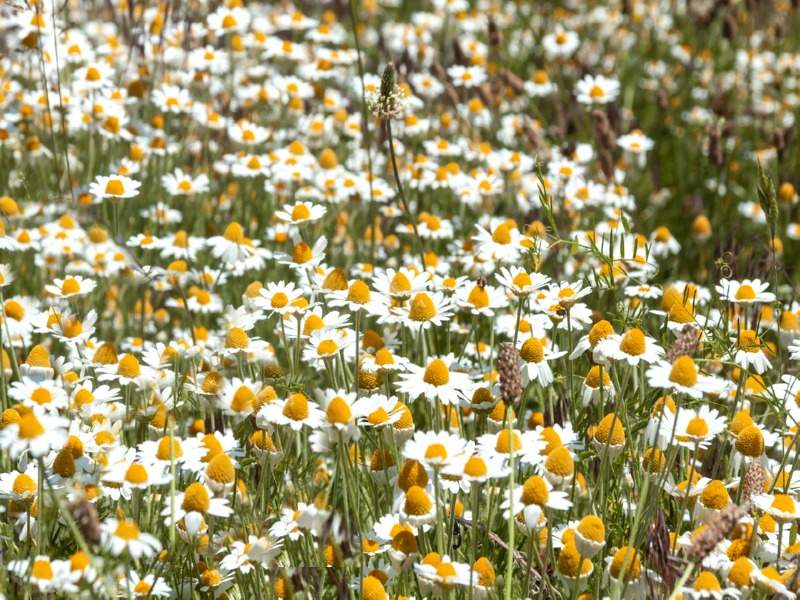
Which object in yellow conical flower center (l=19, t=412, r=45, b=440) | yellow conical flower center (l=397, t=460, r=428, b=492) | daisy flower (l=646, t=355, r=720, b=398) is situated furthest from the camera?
yellow conical flower center (l=397, t=460, r=428, b=492)

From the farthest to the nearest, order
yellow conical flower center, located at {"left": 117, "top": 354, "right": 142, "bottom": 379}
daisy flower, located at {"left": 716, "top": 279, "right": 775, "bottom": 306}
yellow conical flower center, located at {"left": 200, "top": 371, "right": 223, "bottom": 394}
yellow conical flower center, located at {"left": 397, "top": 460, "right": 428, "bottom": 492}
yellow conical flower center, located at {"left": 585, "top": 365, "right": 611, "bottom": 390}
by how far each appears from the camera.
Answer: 1. daisy flower, located at {"left": 716, "top": 279, "right": 775, "bottom": 306}
2. yellow conical flower center, located at {"left": 117, "top": 354, "right": 142, "bottom": 379}
3. yellow conical flower center, located at {"left": 585, "top": 365, "right": 611, "bottom": 390}
4. yellow conical flower center, located at {"left": 200, "top": 371, "right": 223, "bottom": 394}
5. yellow conical flower center, located at {"left": 397, "top": 460, "right": 428, "bottom": 492}

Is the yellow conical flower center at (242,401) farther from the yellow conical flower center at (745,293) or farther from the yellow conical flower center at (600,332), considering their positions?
the yellow conical flower center at (745,293)

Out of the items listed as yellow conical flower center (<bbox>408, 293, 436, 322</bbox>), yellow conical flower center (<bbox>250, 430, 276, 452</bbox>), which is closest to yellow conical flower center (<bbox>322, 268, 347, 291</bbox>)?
yellow conical flower center (<bbox>408, 293, 436, 322</bbox>)

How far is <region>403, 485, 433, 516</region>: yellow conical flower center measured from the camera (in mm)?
2277

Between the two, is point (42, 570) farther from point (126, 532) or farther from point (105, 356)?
point (105, 356)

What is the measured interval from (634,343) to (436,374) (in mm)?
491

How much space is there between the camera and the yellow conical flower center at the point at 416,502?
2.28 m

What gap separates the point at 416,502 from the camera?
228 centimetres

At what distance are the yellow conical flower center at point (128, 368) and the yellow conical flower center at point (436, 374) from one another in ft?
2.81

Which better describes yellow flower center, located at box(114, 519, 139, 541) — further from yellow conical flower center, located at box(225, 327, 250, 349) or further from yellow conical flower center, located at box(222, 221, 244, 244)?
yellow conical flower center, located at box(222, 221, 244, 244)

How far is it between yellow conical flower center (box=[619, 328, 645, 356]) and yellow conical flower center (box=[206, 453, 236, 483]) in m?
1.00

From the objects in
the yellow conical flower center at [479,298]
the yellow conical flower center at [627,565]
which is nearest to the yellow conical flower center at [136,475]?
the yellow conical flower center at [627,565]

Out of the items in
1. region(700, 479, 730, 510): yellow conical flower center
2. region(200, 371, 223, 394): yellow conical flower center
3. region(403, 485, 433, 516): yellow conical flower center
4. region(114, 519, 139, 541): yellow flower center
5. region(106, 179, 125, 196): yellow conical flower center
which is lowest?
region(700, 479, 730, 510): yellow conical flower center

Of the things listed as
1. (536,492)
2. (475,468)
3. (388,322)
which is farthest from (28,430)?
(388,322)
